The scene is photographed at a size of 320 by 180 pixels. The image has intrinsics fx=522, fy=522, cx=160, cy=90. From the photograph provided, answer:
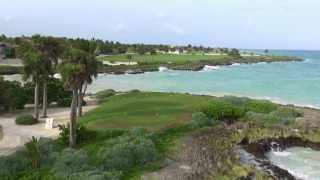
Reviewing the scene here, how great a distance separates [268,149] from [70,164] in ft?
62.3

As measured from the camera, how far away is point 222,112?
5381 centimetres

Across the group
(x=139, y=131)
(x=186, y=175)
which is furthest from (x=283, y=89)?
(x=186, y=175)

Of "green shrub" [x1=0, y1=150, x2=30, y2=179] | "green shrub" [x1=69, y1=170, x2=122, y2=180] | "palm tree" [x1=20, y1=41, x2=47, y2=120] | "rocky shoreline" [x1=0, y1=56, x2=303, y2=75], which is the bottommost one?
"rocky shoreline" [x1=0, y1=56, x2=303, y2=75]

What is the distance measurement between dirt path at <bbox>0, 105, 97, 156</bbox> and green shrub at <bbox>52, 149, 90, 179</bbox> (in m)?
7.59

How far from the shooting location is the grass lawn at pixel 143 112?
49.4 meters

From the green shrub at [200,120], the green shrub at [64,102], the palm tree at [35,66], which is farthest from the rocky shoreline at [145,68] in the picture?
the green shrub at [200,120]

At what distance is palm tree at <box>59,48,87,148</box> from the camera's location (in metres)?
42.5

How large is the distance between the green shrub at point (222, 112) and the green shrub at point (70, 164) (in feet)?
68.6

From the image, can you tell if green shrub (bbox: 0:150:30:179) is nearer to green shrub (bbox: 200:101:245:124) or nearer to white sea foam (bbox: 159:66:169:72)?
green shrub (bbox: 200:101:245:124)

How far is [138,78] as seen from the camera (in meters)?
129

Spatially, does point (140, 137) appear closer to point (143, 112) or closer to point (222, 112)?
point (143, 112)

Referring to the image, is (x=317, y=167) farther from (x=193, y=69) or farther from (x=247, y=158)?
(x=193, y=69)

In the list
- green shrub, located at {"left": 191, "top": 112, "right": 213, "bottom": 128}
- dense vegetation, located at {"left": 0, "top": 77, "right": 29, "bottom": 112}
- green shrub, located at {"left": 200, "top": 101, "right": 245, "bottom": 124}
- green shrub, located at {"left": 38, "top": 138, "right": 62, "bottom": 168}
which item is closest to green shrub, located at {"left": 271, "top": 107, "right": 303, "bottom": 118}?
green shrub, located at {"left": 200, "top": 101, "right": 245, "bottom": 124}

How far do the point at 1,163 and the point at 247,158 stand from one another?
18.8 m
